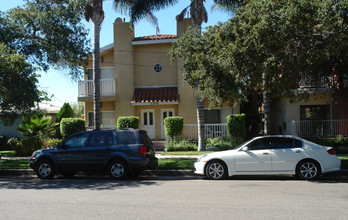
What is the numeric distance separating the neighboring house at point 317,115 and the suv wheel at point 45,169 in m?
13.4

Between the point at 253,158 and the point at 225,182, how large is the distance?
1.13 m

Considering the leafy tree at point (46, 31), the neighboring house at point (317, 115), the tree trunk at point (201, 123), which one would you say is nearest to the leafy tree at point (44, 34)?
the leafy tree at point (46, 31)

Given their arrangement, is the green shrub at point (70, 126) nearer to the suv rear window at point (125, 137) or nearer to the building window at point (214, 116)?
the building window at point (214, 116)

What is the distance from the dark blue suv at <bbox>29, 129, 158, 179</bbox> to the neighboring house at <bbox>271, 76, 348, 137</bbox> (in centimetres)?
1109

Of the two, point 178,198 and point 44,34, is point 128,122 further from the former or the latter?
point 178,198

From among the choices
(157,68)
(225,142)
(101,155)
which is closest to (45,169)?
(101,155)

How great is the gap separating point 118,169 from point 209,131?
966 cm

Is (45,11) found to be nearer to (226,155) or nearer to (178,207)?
(226,155)

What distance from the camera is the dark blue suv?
10180 mm

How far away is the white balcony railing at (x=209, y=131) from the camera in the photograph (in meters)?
18.8

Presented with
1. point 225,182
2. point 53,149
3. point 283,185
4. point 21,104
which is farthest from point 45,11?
point 283,185

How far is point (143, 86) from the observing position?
2177 cm

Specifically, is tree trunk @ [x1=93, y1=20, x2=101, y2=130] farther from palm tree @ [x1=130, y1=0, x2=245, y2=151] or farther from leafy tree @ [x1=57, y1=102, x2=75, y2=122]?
leafy tree @ [x1=57, y1=102, x2=75, y2=122]

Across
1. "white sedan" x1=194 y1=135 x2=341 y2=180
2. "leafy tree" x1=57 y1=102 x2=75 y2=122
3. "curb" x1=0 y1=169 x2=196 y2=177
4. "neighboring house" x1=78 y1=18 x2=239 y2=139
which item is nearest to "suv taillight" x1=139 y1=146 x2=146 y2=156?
"curb" x1=0 y1=169 x2=196 y2=177
